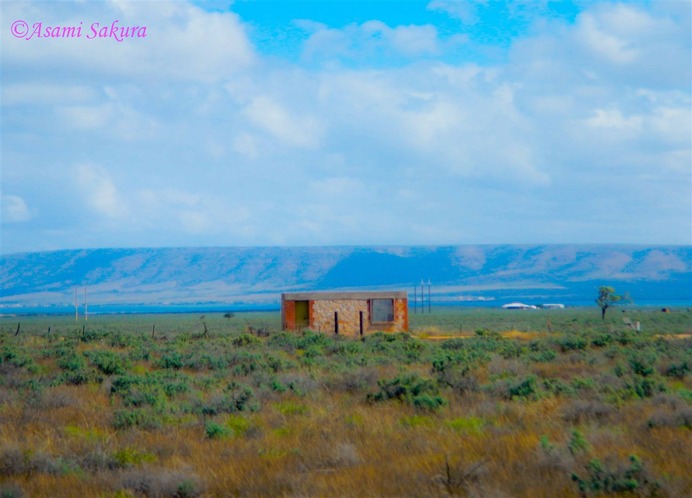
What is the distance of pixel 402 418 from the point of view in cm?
1192

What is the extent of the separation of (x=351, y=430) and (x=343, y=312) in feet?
89.0

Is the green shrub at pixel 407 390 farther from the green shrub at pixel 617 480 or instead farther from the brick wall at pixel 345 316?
the brick wall at pixel 345 316

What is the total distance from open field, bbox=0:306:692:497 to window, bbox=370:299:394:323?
18489mm

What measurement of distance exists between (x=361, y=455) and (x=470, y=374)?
6862mm

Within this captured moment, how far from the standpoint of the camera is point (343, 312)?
38062mm

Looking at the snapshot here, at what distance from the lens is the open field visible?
817 cm

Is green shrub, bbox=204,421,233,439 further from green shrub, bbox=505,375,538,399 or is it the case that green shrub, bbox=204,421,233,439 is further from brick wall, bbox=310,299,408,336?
brick wall, bbox=310,299,408,336

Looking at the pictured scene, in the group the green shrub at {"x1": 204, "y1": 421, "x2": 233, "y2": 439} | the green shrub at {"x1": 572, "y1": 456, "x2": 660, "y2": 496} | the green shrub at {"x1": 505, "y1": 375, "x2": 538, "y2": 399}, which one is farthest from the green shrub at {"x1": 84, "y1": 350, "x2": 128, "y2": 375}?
the green shrub at {"x1": 572, "y1": 456, "x2": 660, "y2": 496}

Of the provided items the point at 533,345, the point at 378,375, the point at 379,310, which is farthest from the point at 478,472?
the point at 379,310

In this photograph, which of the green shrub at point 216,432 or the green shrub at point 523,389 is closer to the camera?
the green shrub at point 216,432

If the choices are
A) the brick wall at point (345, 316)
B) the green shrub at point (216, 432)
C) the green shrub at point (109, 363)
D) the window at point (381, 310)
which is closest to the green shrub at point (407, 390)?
the green shrub at point (216, 432)

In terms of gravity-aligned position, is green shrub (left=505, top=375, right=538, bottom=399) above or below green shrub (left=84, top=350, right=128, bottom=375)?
above

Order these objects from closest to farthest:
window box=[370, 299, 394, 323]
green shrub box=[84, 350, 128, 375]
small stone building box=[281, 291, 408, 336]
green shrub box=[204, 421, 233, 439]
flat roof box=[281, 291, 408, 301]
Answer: green shrub box=[204, 421, 233, 439], green shrub box=[84, 350, 128, 375], small stone building box=[281, 291, 408, 336], flat roof box=[281, 291, 408, 301], window box=[370, 299, 394, 323]

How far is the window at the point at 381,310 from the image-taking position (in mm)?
38469
